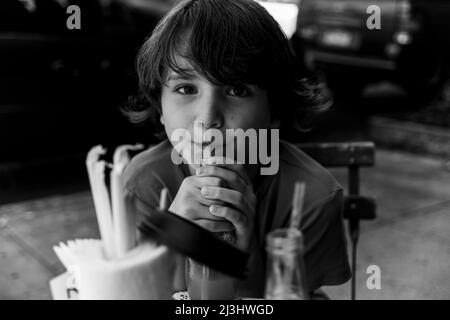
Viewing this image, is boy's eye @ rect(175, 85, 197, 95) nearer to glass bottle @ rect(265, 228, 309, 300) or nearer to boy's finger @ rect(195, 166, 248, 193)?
boy's finger @ rect(195, 166, 248, 193)

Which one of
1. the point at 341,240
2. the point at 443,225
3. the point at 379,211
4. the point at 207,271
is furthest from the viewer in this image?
the point at 379,211

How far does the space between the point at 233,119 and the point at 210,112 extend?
51 millimetres

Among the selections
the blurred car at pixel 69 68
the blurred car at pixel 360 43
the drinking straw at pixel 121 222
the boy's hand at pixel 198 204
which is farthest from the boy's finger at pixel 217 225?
the blurred car at pixel 360 43

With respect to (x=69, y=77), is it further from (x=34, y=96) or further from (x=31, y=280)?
(x=31, y=280)

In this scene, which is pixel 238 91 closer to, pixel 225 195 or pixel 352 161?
pixel 225 195

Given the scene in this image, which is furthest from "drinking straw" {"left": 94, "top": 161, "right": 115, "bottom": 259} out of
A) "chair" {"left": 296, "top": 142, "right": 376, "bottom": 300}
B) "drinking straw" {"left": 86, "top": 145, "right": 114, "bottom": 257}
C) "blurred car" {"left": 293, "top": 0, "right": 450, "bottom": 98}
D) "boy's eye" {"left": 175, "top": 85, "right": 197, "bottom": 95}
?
"blurred car" {"left": 293, "top": 0, "right": 450, "bottom": 98}

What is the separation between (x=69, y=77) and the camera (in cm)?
132

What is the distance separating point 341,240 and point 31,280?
1.31 meters

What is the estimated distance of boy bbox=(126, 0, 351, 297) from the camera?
2.80 ft

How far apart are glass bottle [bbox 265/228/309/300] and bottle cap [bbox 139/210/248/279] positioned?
0.19 metres

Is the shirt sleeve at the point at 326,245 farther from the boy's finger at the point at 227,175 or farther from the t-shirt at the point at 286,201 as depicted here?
the boy's finger at the point at 227,175

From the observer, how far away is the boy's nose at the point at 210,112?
906 mm

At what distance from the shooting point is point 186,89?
36.9 inches
